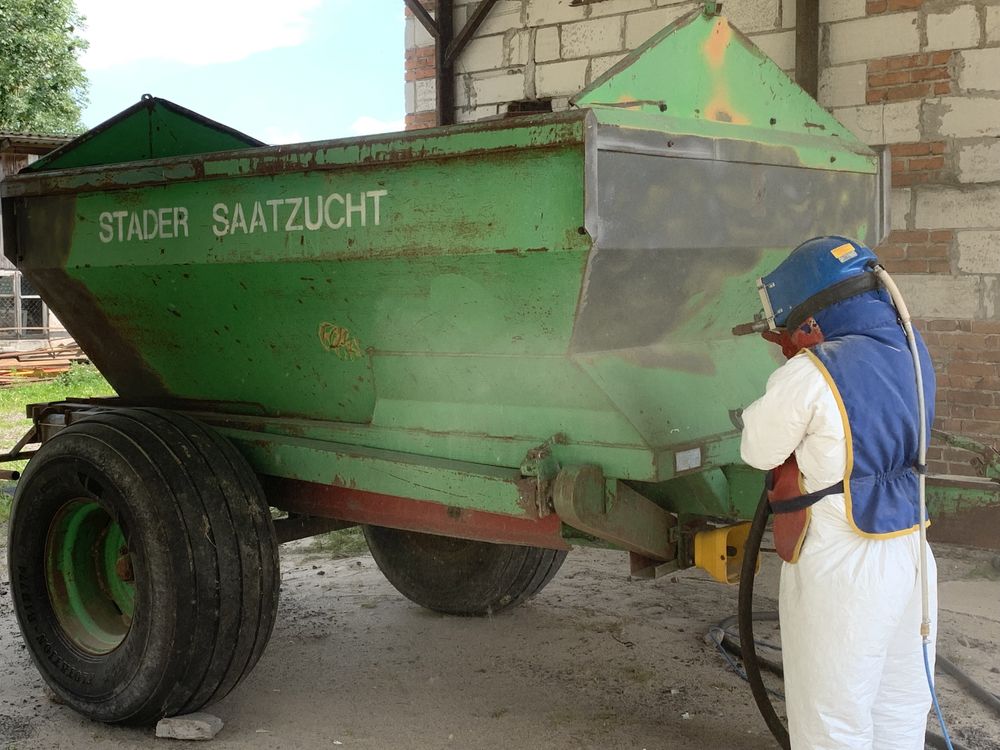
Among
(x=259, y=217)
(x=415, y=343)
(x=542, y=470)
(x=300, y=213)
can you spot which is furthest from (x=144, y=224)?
(x=542, y=470)

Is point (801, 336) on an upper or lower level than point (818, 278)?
lower

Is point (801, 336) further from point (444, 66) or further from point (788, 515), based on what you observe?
point (444, 66)

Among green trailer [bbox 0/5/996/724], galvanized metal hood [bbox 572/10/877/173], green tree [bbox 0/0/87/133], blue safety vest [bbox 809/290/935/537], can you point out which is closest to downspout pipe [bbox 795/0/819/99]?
→ green trailer [bbox 0/5/996/724]

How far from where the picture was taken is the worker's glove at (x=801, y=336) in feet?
8.80

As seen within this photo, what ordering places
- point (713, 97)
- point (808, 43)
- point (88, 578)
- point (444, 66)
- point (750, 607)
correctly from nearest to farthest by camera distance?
point (750, 607) → point (713, 97) → point (88, 578) → point (808, 43) → point (444, 66)

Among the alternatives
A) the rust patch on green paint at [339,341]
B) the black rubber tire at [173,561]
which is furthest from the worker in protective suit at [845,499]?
the black rubber tire at [173,561]

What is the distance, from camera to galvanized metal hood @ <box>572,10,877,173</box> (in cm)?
292

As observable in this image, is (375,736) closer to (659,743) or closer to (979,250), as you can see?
(659,743)

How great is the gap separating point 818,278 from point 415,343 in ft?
4.16

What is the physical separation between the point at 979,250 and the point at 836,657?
4.21 m

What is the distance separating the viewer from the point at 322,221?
3371 mm

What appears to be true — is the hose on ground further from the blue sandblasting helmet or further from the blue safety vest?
the blue sandblasting helmet

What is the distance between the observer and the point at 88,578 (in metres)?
4.13

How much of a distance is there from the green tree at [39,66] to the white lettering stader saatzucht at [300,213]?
18.1 m
